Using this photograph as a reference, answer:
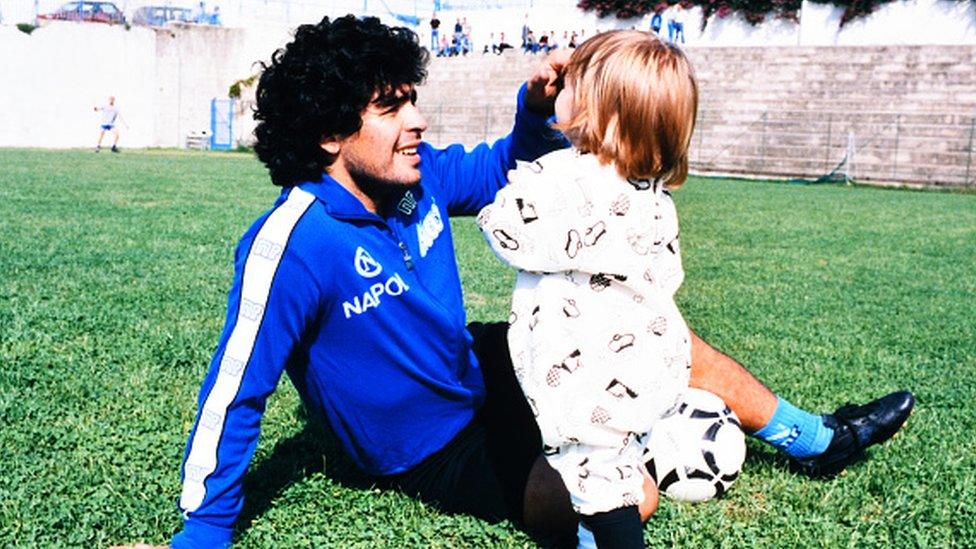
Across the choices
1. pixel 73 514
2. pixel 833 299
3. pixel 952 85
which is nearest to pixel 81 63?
pixel 952 85

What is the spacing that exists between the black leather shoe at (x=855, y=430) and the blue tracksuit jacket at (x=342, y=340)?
1.24 metres

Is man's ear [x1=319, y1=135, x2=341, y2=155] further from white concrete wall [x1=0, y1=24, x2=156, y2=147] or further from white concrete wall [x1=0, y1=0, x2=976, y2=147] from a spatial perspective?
white concrete wall [x1=0, y1=24, x2=156, y2=147]

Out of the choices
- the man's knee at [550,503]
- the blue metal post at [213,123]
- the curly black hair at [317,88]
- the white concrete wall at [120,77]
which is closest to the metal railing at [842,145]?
the white concrete wall at [120,77]

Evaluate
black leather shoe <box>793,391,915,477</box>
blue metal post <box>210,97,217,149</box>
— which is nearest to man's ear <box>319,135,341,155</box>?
black leather shoe <box>793,391,915,477</box>

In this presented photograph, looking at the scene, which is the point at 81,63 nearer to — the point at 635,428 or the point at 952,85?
the point at 952,85

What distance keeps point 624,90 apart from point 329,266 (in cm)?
89

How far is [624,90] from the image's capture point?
2.33m

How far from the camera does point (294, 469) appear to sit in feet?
11.1

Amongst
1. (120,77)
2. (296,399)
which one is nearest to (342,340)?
(296,399)

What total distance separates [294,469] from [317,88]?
137cm

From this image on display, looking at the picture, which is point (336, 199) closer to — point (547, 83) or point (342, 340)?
point (342, 340)

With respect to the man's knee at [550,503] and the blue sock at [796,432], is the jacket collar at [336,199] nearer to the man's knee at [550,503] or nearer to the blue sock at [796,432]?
the man's knee at [550,503]

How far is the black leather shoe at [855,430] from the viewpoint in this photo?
3377 mm

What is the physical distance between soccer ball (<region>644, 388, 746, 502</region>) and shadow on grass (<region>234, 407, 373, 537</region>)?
0.97 metres
